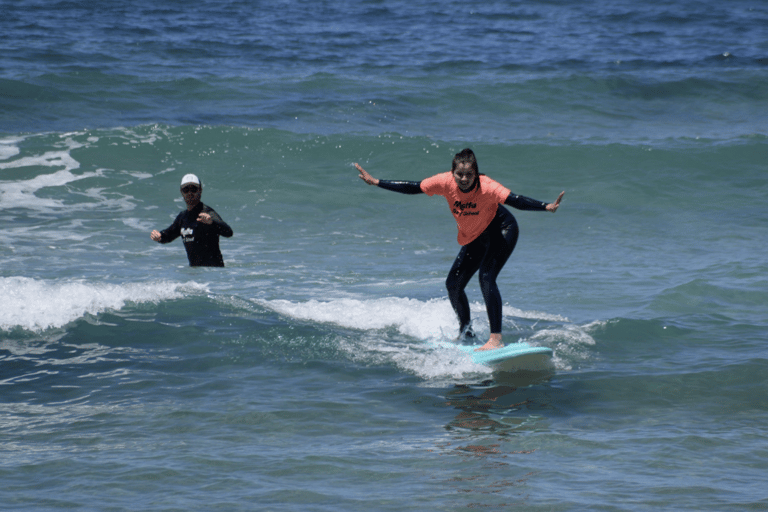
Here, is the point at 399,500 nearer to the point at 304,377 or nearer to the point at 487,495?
the point at 487,495

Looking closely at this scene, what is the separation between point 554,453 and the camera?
5164mm

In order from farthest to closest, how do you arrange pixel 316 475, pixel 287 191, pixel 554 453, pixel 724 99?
pixel 724 99 → pixel 287 191 → pixel 554 453 → pixel 316 475

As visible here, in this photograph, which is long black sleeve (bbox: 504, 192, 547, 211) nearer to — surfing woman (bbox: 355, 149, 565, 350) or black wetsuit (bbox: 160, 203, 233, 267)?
surfing woman (bbox: 355, 149, 565, 350)

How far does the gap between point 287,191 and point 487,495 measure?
12231 millimetres

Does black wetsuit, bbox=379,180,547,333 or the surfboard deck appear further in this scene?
black wetsuit, bbox=379,180,547,333

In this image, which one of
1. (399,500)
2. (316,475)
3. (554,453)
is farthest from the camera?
(554,453)

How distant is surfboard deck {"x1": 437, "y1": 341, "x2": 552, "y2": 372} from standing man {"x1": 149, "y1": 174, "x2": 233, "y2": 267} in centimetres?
354

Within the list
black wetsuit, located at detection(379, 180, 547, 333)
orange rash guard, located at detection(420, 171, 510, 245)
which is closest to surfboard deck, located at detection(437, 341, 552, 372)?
black wetsuit, located at detection(379, 180, 547, 333)

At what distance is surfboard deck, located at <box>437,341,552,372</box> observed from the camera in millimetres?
6699

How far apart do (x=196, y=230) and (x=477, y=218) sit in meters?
3.79

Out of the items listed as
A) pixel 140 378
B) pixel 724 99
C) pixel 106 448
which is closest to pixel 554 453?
pixel 106 448

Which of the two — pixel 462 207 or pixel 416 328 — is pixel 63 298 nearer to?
pixel 416 328

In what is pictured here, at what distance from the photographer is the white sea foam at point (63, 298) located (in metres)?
7.91

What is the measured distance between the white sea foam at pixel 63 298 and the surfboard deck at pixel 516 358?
3737 mm
